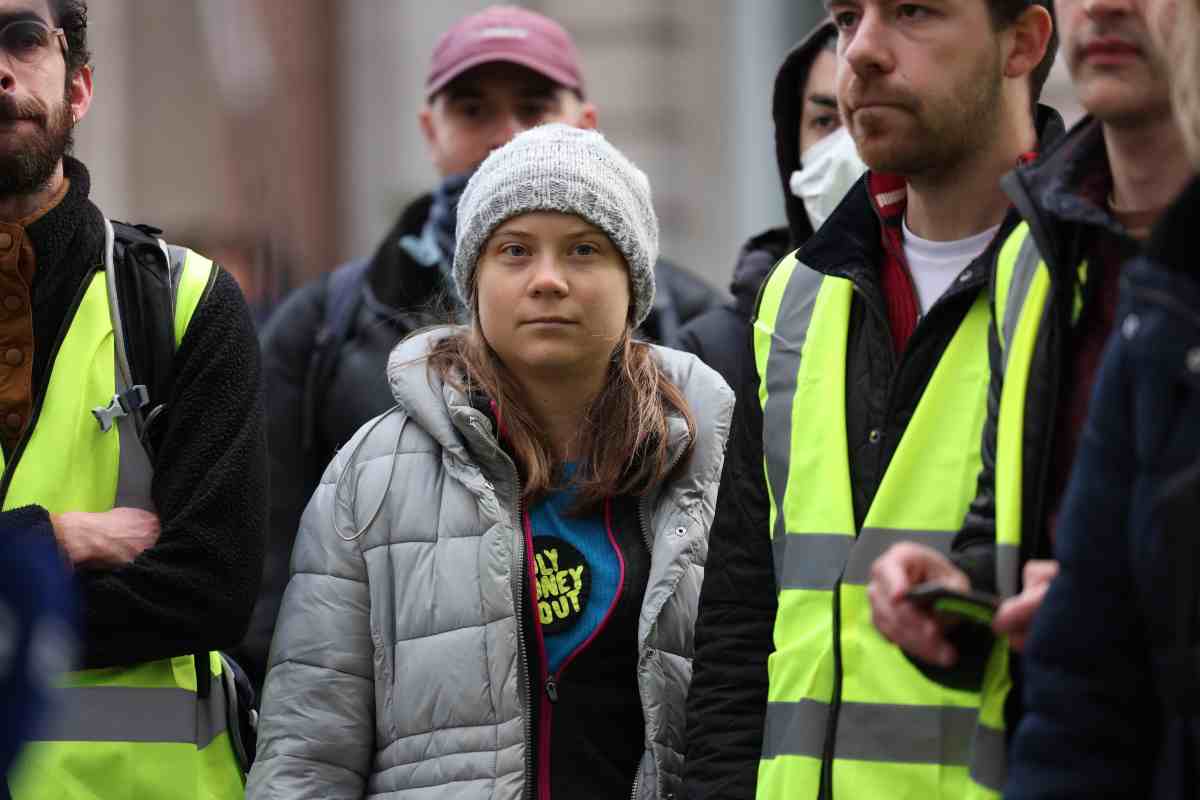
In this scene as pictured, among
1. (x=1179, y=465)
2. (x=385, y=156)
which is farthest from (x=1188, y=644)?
(x=385, y=156)

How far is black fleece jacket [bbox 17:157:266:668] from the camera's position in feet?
13.0

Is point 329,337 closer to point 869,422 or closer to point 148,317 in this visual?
point 148,317

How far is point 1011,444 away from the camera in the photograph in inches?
126

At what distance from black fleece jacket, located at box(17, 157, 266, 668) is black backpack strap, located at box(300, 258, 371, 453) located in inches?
53.0

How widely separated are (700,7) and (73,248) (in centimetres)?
1160

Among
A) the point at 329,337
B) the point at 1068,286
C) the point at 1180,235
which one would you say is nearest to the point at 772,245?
the point at 329,337

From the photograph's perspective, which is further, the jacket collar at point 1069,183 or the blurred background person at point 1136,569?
the jacket collar at point 1069,183

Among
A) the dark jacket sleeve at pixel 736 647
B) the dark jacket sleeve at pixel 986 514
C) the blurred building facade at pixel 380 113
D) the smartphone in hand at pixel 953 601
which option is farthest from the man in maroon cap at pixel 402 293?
the blurred building facade at pixel 380 113

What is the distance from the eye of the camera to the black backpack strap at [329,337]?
5.66 meters

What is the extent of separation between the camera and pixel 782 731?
11.8ft

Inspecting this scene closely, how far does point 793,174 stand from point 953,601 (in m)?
2.52

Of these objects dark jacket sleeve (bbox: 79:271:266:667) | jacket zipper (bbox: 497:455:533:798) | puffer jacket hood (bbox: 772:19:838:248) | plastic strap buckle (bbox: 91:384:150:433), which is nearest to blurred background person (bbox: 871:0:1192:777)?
jacket zipper (bbox: 497:455:533:798)

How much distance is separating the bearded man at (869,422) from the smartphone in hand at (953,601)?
314 mm

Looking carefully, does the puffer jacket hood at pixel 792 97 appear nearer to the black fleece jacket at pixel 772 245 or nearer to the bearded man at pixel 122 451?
the black fleece jacket at pixel 772 245
